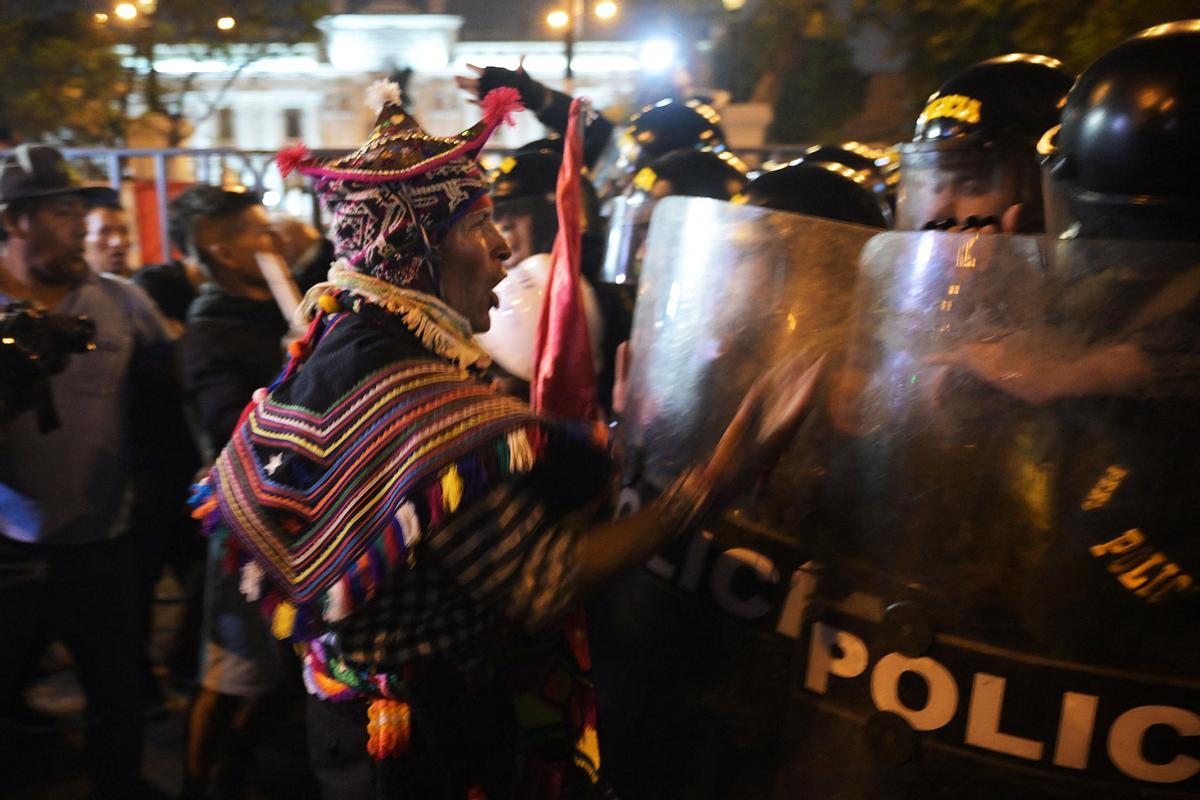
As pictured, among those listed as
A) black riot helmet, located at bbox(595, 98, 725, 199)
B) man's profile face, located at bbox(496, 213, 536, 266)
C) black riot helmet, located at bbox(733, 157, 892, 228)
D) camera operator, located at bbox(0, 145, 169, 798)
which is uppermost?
black riot helmet, located at bbox(595, 98, 725, 199)

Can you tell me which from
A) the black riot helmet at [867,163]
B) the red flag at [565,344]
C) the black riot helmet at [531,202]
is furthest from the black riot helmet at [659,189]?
the red flag at [565,344]

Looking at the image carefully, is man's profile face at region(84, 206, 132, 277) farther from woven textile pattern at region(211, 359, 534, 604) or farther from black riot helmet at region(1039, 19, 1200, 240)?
black riot helmet at region(1039, 19, 1200, 240)

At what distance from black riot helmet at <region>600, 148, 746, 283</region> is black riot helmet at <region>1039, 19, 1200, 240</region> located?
9.04ft

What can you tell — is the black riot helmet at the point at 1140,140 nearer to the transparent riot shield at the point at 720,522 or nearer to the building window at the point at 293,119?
the transparent riot shield at the point at 720,522

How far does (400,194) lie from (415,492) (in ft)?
2.13

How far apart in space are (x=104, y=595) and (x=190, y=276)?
8.05 feet

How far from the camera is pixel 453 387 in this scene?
2.13 metres

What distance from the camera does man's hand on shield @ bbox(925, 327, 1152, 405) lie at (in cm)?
173

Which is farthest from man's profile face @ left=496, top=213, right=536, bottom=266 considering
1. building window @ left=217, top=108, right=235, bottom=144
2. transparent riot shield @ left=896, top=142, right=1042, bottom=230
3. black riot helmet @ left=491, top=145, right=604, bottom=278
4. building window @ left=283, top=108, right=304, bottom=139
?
building window @ left=217, top=108, right=235, bottom=144

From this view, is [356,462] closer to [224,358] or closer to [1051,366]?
[1051,366]

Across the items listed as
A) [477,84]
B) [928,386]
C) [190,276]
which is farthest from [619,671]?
[190,276]

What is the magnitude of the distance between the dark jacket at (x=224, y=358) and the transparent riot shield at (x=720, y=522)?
199 centimetres

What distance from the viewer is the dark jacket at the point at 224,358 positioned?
13.1ft

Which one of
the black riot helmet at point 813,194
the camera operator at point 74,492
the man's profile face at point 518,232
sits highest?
the black riot helmet at point 813,194
